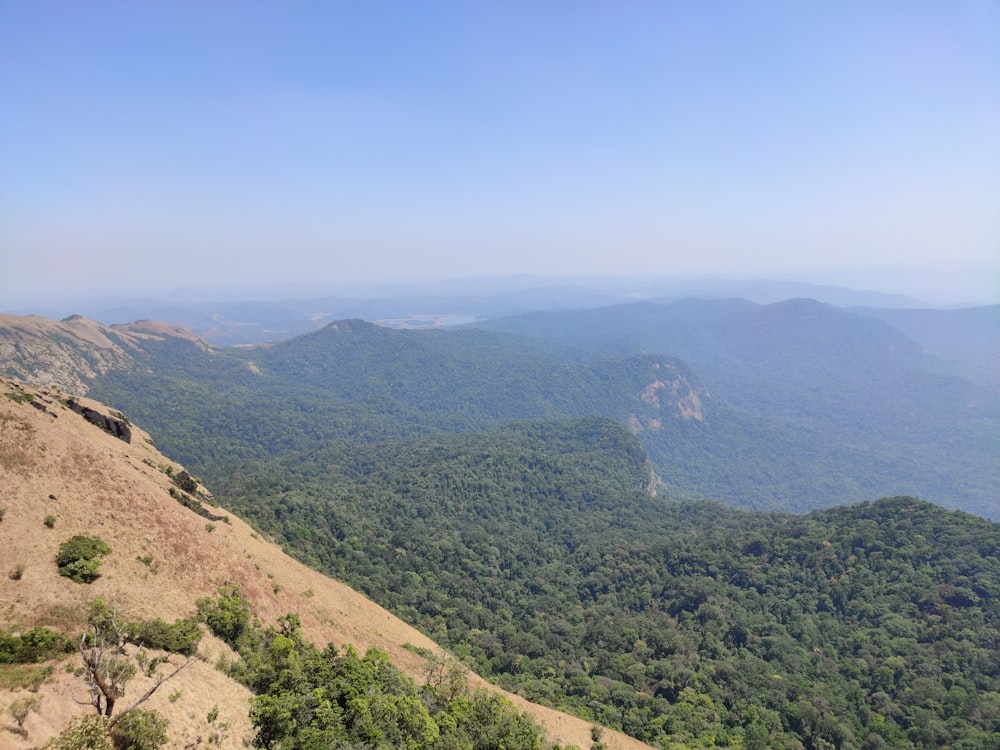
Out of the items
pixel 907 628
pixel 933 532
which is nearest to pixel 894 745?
pixel 907 628

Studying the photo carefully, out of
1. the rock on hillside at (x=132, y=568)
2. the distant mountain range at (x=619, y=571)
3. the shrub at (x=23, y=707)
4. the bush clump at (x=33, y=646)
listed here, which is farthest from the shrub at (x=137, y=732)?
the distant mountain range at (x=619, y=571)

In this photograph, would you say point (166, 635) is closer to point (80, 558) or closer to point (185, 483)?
point (80, 558)

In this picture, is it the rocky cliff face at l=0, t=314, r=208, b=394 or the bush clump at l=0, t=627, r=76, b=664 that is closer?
the bush clump at l=0, t=627, r=76, b=664

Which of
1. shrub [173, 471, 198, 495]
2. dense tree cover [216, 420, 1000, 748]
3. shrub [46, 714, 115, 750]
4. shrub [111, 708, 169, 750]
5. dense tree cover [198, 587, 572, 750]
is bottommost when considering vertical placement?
dense tree cover [216, 420, 1000, 748]

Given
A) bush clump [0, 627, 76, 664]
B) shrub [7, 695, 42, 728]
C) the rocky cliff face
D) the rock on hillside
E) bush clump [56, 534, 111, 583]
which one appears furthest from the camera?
the rocky cliff face

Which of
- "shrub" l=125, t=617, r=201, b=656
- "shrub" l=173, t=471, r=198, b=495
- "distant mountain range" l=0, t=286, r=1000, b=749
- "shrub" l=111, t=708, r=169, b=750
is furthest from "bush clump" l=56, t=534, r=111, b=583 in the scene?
→ "shrub" l=173, t=471, r=198, b=495

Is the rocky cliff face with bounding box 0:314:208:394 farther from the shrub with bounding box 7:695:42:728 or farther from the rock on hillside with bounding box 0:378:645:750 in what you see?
the shrub with bounding box 7:695:42:728

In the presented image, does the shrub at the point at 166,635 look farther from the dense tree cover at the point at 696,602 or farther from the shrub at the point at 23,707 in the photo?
the dense tree cover at the point at 696,602

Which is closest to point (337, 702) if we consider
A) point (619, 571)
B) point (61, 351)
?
point (619, 571)

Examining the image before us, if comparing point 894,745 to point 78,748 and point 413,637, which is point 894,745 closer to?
point 413,637
